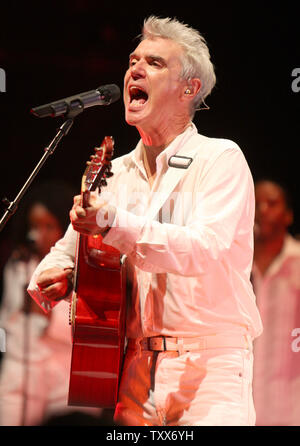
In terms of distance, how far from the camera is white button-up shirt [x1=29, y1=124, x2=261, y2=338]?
2275 mm

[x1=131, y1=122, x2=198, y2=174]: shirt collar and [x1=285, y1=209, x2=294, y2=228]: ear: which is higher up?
[x1=131, y1=122, x2=198, y2=174]: shirt collar

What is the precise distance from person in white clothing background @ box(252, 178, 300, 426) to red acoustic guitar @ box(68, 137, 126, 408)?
2452 mm

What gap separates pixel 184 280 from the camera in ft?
8.48

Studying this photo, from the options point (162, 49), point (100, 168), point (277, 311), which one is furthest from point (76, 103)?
point (277, 311)

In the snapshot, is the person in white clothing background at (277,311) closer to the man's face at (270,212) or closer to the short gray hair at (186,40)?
the man's face at (270,212)

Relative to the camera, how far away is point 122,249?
2.30 meters

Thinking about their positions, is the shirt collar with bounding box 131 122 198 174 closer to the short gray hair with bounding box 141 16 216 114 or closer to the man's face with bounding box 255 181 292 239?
the short gray hair with bounding box 141 16 216 114

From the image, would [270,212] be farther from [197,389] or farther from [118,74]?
[197,389]

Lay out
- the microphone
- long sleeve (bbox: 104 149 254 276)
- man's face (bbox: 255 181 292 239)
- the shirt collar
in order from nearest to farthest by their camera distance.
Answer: long sleeve (bbox: 104 149 254 276), the microphone, the shirt collar, man's face (bbox: 255 181 292 239)

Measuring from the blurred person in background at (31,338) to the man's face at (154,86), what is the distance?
2281 mm

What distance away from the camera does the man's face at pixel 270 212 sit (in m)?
5.16

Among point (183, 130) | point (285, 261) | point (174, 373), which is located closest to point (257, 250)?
point (285, 261)

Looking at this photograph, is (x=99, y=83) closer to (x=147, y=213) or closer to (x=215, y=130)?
(x=215, y=130)

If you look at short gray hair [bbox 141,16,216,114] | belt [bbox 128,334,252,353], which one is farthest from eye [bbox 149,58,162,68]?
belt [bbox 128,334,252,353]
